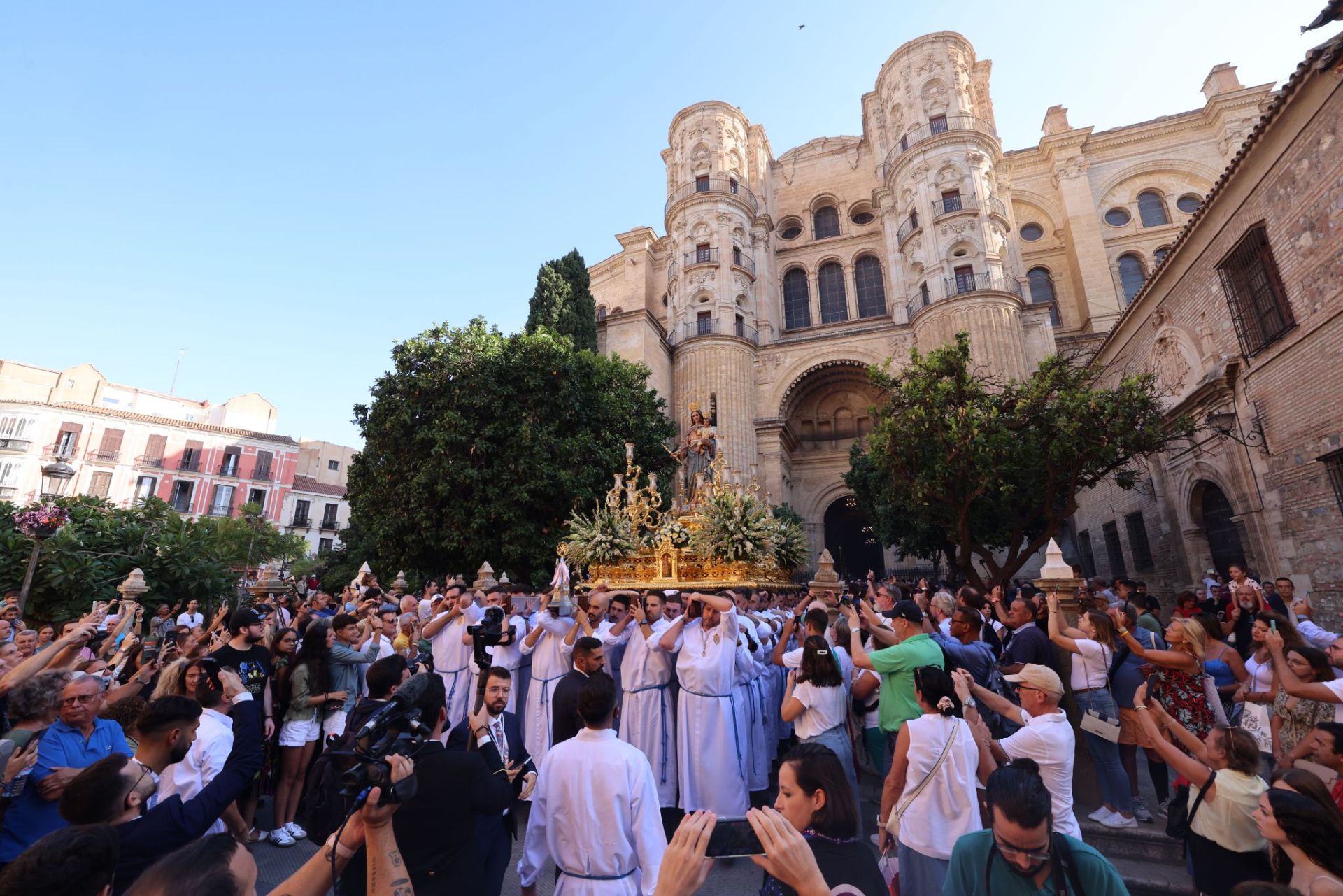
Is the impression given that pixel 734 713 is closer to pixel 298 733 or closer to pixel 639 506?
pixel 298 733

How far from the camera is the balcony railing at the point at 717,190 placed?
28688mm

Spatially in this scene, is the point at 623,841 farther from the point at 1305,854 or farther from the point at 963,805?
the point at 1305,854

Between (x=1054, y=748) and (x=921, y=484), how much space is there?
37.0ft

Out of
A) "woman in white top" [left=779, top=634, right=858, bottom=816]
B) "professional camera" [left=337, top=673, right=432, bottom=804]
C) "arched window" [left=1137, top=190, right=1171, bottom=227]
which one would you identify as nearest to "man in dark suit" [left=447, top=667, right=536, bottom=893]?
"professional camera" [left=337, top=673, right=432, bottom=804]

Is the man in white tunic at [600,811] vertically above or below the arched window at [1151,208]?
below

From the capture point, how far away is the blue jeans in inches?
182

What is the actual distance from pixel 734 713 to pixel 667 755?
2.67 feet

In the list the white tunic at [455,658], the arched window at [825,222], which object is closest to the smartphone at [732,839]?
the white tunic at [455,658]

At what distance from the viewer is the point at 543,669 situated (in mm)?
5605

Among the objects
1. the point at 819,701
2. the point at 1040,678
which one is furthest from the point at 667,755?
the point at 1040,678

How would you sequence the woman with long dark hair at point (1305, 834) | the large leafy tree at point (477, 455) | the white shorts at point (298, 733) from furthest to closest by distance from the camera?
the large leafy tree at point (477, 455), the white shorts at point (298, 733), the woman with long dark hair at point (1305, 834)

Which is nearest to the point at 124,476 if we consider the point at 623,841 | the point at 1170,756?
the point at 623,841

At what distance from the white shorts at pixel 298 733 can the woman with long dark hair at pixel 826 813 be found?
15.0 ft

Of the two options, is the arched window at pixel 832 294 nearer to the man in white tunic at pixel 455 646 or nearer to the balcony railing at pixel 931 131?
the balcony railing at pixel 931 131
